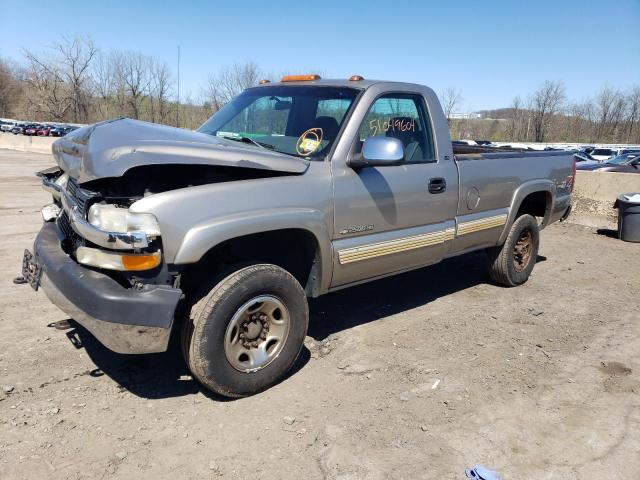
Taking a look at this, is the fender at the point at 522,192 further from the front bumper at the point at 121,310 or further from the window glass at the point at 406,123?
the front bumper at the point at 121,310

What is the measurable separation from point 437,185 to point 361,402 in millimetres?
1936

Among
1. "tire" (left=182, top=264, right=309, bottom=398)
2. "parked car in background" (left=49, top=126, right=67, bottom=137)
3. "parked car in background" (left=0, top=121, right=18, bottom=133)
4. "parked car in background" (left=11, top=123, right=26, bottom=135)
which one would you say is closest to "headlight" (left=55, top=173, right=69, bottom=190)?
"tire" (left=182, top=264, right=309, bottom=398)

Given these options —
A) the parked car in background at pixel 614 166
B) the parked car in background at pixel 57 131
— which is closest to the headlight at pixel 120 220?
the parked car in background at pixel 614 166

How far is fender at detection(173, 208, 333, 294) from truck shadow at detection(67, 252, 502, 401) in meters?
0.91

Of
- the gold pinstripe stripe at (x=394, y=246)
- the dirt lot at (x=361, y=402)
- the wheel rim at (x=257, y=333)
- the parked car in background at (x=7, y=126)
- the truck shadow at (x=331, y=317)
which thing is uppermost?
the parked car in background at (x=7, y=126)

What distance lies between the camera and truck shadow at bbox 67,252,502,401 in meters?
3.54

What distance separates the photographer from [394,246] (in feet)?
13.5

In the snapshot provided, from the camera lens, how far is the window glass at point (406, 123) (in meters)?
4.12

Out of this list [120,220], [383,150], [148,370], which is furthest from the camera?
[148,370]

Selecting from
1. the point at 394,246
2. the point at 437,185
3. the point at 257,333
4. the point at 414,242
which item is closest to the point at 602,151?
the point at 437,185

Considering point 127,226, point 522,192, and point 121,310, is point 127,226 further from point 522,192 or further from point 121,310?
point 522,192

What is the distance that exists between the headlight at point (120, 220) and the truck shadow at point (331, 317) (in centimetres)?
114

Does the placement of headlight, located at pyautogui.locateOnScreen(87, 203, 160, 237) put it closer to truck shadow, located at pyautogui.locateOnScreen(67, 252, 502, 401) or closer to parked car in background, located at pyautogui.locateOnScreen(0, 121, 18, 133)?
truck shadow, located at pyautogui.locateOnScreen(67, 252, 502, 401)

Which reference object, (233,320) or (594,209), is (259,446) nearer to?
(233,320)
